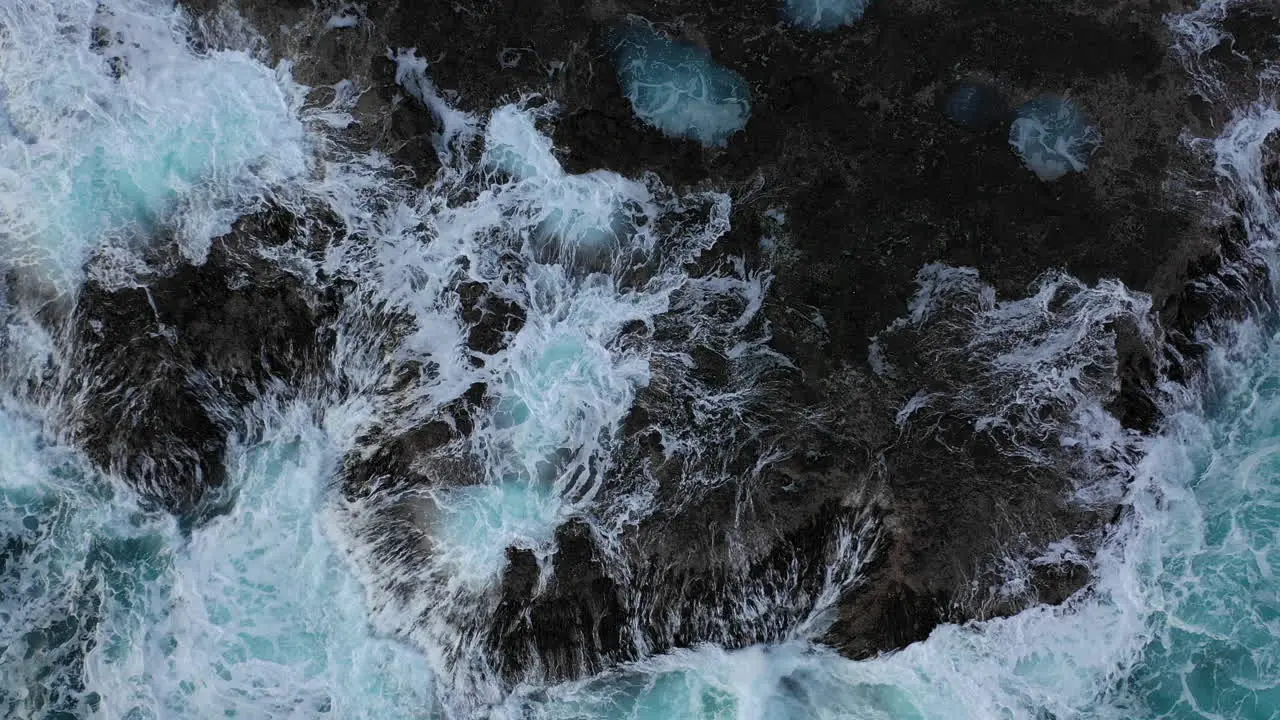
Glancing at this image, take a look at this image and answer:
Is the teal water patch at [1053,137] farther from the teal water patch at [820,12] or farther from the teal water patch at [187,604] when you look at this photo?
the teal water patch at [187,604]

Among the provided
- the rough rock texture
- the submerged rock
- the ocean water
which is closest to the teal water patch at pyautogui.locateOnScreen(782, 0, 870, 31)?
the submerged rock

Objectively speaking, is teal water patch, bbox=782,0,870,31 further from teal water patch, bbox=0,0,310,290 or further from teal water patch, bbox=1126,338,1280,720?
teal water patch, bbox=1126,338,1280,720

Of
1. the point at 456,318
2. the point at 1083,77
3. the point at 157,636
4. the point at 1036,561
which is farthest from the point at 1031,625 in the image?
the point at 157,636

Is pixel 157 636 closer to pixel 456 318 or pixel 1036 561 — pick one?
pixel 456 318

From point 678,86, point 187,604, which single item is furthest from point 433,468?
point 678,86

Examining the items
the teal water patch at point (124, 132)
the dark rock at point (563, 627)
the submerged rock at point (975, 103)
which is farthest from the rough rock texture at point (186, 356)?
the submerged rock at point (975, 103)

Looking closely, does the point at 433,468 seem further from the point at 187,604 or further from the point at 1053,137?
the point at 1053,137
